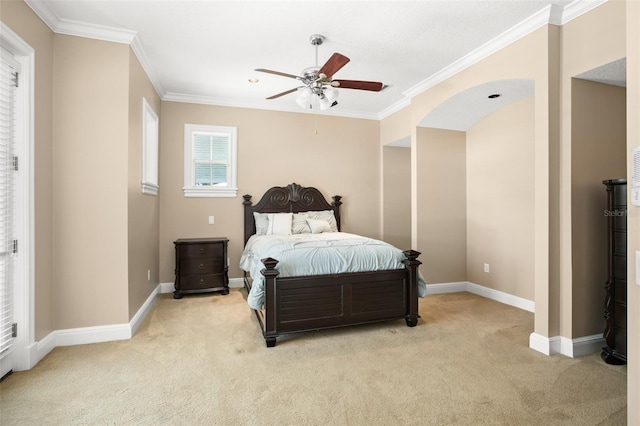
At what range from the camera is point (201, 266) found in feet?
14.3

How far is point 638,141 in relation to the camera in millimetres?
1229

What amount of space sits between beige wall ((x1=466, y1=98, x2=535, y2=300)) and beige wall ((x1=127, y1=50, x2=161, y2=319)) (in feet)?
13.9

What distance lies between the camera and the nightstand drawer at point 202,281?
170 inches

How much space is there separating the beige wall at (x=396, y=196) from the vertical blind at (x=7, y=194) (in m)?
4.56

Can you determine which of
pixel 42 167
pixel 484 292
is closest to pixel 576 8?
pixel 484 292

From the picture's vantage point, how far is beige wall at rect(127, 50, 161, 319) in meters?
3.02

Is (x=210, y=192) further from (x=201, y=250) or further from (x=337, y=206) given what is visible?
(x=337, y=206)

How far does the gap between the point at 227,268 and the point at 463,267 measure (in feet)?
11.2

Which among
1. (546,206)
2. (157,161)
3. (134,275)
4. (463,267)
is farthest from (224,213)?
(546,206)

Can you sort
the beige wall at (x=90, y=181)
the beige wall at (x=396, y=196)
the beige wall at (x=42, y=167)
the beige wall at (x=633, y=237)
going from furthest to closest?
the beige wall at (x=396, y=196) < the beige wall at (x=90, y=181) < the beige wall at (x=42, y=167) < the beige wall at (x=633, y=237)

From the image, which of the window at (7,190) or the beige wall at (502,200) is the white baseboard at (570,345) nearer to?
the beige wall at (502,200)

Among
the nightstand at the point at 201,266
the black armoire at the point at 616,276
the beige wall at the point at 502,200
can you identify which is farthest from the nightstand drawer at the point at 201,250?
the black armoire at the point at 616,276

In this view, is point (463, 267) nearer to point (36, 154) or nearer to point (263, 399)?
point (263, 399)

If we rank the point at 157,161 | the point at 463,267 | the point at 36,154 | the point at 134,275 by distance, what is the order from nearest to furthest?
the point at 36,154, the point at 134,275, the point at 157,161, the point at 463,267
